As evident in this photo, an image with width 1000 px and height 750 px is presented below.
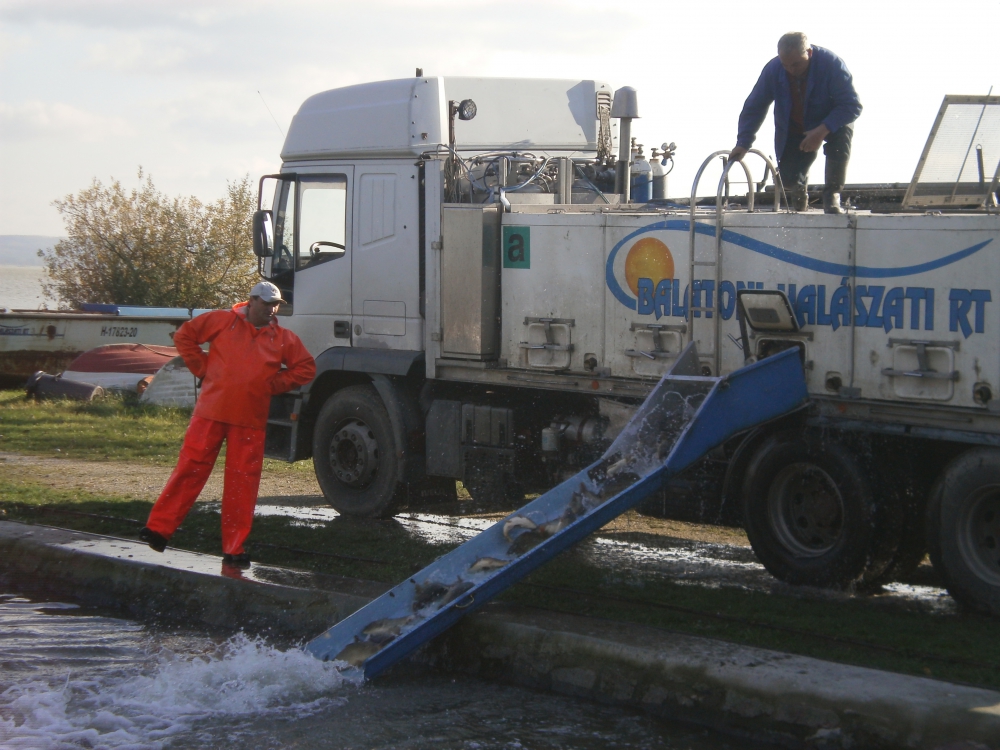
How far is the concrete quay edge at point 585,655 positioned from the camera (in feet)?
14.1

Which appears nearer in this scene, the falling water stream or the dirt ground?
the falling water stream

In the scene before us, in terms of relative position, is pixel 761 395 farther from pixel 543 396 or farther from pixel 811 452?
pixel 543 396

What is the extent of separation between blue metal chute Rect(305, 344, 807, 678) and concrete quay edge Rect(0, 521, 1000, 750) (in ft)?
0.77

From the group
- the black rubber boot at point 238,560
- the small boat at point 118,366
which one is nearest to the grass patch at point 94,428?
the small boat at point 118,366

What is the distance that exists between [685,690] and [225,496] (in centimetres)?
350

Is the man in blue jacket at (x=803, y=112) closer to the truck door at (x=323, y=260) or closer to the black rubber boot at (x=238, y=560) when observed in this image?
the truck door at (x=323, y=260)

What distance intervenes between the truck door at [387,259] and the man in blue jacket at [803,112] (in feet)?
8.65

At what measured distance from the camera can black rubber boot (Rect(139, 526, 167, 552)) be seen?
→ 7090mm

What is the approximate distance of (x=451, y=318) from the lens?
8375 mm

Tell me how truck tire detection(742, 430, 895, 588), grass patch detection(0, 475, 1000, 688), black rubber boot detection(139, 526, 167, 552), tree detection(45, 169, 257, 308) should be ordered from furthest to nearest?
1. tree detection(45, 169, 257, 308)
2. black rubber boot detection(139, 526, 167, 552)
3. truck tire detection(742, 430, 895, 588)
4. grass patch detection(0, 475, 1000, 688)

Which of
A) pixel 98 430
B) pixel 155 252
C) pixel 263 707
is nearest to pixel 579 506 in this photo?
pixel 263 707

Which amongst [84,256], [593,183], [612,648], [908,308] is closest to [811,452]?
[908,308]

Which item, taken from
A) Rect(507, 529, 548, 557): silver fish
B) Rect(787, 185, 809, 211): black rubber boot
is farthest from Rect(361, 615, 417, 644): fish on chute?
Rect(787, 185, 809, 211): black rubber boot

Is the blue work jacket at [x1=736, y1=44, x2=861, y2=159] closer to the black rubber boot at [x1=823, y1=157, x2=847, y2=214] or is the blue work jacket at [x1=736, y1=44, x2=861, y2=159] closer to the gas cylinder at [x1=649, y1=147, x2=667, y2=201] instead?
the black rubber boot at [x1=823, y1=157, x2=847, y2=214]
